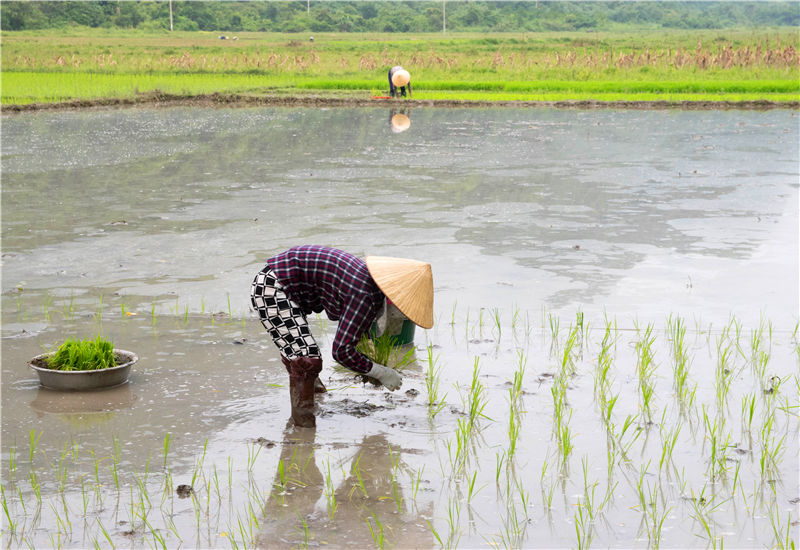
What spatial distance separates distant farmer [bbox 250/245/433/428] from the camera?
423cm

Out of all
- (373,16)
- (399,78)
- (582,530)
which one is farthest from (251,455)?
(373,16)

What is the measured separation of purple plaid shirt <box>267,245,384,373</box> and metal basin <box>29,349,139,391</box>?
119 cm

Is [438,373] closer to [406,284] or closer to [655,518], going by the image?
[406,284]

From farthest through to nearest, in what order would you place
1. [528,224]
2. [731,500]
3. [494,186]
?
1. [494,186]
2. [528,224]
3. [731,500]

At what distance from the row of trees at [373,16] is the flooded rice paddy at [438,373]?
6621 cm

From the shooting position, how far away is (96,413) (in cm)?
476

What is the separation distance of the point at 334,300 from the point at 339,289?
0.12m

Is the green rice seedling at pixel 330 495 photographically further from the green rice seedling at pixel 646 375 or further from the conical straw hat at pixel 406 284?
the green rice seedling at pixel 646 375

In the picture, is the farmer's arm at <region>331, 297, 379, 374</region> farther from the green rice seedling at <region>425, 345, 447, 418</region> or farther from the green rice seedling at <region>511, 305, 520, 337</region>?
the green rice seedling at <region>511, 305, 520, 337</region>

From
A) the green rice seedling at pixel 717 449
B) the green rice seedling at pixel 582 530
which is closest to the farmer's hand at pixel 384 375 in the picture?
the green rice seedling at pixel 582 530

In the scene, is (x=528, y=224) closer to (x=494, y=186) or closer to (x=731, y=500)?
(x=494, y=186)

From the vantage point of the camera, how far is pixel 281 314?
4.41 meters

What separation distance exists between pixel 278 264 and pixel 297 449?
0.83m

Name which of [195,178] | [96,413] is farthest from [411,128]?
[96,413]
